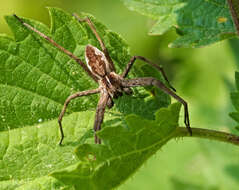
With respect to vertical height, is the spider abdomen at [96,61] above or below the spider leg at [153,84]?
above

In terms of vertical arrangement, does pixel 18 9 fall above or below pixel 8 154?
above

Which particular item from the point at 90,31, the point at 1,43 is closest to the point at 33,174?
the point at 1,43

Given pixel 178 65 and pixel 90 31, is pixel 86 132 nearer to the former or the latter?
pixel 90 31

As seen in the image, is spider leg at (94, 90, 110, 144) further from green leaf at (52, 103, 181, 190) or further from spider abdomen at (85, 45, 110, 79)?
green leaf at (52, 103, 181, 190)

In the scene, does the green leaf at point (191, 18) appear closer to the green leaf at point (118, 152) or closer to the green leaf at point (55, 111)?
the green leaf at point (55, 111)

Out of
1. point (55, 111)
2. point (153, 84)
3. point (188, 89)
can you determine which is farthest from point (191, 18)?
point (188, 89)

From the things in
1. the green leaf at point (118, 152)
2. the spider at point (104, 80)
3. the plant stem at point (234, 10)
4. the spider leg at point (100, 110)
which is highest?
the plant stem at point (234, 10)

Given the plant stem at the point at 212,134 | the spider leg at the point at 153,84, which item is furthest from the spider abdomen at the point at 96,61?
the plant stem at the point at 212,134

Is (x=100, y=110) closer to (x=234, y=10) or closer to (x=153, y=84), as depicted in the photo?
(x=153, y=84)
